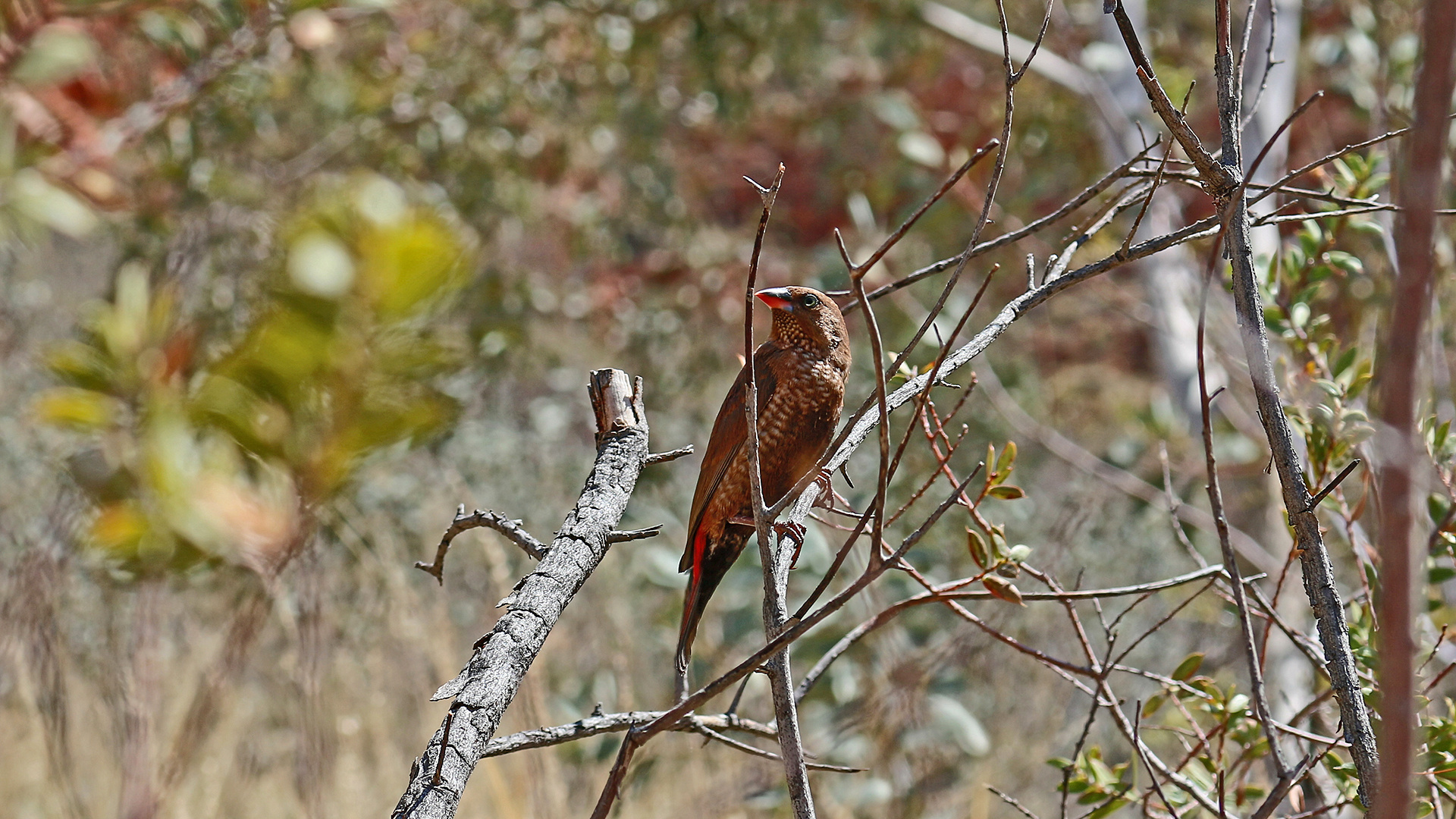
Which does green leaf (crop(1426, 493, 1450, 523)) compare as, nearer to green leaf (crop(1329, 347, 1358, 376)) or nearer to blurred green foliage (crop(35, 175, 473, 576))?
green leaf (crop(1329, 347, 1358, 376))

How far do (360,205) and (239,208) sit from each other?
14.7 feet

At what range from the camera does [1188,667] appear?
1790 mm

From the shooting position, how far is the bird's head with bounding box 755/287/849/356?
251 centimetres


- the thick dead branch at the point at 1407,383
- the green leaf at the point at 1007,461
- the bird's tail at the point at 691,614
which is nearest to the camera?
the thick dead branch at the point at 1407,383

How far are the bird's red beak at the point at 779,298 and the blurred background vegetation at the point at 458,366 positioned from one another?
737 mm

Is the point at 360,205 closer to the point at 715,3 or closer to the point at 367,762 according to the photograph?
the point at 367,762

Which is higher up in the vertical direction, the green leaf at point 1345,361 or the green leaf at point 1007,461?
the green leaf at point 1345,361

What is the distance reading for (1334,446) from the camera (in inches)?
69.0

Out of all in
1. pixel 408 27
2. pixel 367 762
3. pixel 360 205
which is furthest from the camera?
pixel 408 27

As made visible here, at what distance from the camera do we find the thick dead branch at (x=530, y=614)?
1112 mm

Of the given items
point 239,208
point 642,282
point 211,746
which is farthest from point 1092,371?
point 211,746

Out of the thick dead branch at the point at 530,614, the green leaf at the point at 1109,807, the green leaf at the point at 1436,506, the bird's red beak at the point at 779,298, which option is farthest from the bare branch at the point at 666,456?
the green leaf at the point at 1436,506

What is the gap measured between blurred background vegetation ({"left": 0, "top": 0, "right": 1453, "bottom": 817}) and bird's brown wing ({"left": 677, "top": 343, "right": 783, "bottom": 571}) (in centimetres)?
48

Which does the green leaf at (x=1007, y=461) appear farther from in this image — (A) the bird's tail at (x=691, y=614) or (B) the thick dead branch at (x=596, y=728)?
(A) the bird's tail at (x=691, y=614)
